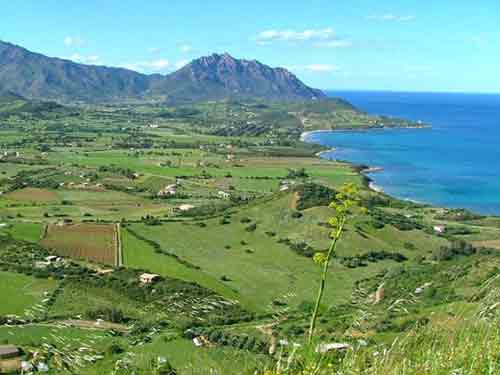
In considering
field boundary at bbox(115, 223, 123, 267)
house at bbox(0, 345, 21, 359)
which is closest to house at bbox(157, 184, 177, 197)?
field boundary at bbox(115, 223, 123, 267)

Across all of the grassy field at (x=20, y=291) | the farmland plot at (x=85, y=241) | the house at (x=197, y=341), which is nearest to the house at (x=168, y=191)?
the farmland plot at (x=85, y=241)

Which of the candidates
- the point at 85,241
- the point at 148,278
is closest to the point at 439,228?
the point at 148,278

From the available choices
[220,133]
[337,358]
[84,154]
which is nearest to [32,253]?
[337,358]

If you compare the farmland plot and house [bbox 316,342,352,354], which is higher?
house [bbox 316,342,352,354]

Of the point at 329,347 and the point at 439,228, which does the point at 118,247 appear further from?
the point at 329,347

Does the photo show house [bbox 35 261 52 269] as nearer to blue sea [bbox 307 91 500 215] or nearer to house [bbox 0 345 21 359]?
house [bbox 0 345 21 359]
